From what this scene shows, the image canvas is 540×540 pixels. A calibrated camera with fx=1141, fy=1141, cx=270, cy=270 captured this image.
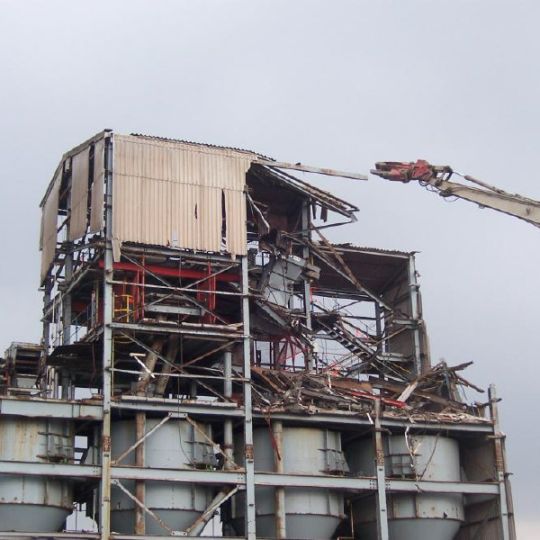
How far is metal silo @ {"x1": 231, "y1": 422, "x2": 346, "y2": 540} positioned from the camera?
169 ft

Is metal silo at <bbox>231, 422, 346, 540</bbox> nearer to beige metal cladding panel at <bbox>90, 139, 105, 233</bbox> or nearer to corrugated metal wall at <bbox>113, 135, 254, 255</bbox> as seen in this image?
corrugated metal wall at <bbox>113, 135, 254, 255</bbox>

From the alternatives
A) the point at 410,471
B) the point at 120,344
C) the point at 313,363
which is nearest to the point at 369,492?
the point at 410,471

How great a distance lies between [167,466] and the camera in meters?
50.3

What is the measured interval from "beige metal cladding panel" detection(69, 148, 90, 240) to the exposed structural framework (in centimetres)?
12

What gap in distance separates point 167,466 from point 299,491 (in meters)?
6.24

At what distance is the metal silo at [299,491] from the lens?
169ft

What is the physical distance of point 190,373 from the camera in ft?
182

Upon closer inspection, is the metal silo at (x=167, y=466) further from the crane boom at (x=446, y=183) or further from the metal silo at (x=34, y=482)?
the crane boom at (x=446, y=183)

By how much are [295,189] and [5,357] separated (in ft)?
56.1

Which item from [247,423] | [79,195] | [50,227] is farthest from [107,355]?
[50,227]

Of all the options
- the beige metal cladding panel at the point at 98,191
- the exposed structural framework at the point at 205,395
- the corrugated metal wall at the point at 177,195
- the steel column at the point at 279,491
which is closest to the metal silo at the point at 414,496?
the exposed structural framework at the point at 205,395

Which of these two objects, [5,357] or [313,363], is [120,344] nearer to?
[5,357]

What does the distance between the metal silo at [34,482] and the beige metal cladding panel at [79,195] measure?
402 inches

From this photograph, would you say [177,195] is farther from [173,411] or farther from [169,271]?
[173,411]
